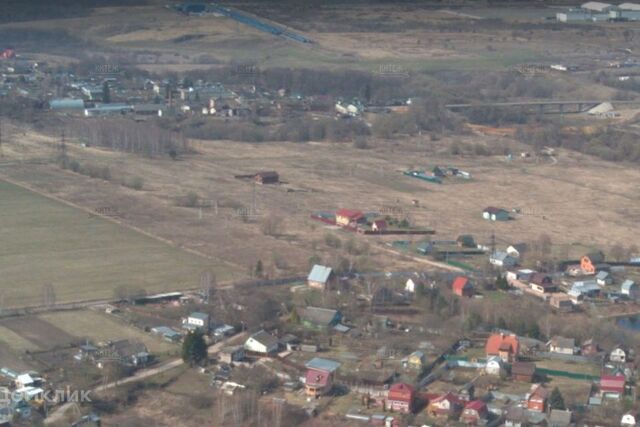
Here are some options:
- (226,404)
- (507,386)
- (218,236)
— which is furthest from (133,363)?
(218,236)

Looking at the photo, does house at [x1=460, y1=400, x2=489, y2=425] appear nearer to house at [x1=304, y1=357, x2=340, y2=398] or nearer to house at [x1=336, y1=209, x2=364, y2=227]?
house at [x1=304, y1=357, x2=340, y2=398]

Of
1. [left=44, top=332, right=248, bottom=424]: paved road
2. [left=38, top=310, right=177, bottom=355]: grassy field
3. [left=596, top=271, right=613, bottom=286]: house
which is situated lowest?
[left=44, top=332, right=248, bottom=424]: paved road

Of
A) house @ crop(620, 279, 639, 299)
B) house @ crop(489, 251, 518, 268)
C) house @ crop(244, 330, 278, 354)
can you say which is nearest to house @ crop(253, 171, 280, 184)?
house @ crop(489, 251, 518, 268)

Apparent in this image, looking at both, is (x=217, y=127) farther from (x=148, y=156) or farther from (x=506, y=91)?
(x=506, y=91)

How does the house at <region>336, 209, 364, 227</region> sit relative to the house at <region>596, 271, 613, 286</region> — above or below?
above

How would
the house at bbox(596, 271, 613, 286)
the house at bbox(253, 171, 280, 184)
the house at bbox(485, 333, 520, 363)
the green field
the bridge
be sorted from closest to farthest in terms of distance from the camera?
1. the house at bbox(485, 333, 520, 363)
2. the green field
3. the house at bbox(596, 271, 613, 286)
4. the house at bbox(253, 171, 280, 184)
5. the bridge

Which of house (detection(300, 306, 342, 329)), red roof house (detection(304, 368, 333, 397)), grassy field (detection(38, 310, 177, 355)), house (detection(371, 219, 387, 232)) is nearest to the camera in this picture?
red roof house (detection(304, 368, 333, 397))

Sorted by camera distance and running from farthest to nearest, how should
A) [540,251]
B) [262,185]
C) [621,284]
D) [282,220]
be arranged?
[262,185], [282,220], [540,251], [621,284]

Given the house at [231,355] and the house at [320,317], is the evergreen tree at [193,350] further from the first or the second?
the house at [320,317]
